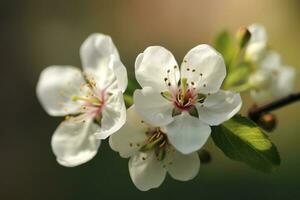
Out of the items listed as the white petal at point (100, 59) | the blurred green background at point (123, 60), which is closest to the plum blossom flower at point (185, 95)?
the white petal at point (100, 59)

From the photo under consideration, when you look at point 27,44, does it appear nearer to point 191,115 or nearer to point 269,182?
point 269,182

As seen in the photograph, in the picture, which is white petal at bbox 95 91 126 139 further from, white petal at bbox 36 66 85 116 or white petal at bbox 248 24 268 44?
white petal at bbox 248 24 268 44

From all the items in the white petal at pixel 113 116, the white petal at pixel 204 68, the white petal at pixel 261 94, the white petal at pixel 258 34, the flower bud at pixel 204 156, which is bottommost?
the white petal at pixel 261 94

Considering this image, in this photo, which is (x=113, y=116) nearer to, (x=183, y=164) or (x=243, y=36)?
(x=183, y=164)

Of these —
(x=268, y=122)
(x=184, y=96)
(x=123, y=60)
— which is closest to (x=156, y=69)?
(x=184, y=96)

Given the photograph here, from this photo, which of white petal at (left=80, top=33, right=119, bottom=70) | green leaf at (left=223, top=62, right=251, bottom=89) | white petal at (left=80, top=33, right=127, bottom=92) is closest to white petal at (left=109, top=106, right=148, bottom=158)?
white petal at (left=80, top=33, right=127, bottom=92)

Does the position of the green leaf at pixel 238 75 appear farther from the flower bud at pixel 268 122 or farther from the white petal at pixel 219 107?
the white petal at pixel 219 107

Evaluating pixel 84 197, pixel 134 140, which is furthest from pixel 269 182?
pixel 134 140
